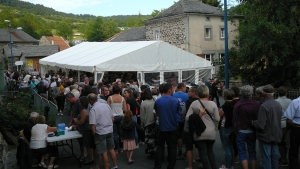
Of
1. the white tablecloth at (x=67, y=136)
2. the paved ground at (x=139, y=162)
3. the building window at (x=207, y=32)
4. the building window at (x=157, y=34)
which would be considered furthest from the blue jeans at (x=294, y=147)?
the building window at (x=157, y=34)

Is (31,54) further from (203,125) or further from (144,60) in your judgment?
(203,125)

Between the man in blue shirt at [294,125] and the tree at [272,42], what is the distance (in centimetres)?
590

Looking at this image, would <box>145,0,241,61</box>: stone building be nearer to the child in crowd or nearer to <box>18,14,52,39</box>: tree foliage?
the child in crowd

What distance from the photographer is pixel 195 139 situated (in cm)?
542

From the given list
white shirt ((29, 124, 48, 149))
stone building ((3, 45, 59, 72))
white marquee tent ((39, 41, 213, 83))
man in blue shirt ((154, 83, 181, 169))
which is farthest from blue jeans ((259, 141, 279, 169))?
stone building ((3, 45, 59, 72))

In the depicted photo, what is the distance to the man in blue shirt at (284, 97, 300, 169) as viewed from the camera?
547cm

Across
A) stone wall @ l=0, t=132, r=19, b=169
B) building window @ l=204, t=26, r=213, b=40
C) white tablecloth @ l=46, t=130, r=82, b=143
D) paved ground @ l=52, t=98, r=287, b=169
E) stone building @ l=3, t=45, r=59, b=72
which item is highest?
building window @ l=204, t=26, r=213, b=40

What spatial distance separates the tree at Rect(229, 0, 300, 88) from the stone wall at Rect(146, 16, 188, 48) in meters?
14.5

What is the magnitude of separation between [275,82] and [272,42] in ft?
6.99

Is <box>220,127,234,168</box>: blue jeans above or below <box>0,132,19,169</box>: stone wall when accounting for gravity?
above

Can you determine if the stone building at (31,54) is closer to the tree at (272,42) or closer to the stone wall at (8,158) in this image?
the tree at (272,42)

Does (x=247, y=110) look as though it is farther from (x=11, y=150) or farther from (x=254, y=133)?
(x=11, y=150)

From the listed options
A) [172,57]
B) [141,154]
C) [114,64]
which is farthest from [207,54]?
[141,154]

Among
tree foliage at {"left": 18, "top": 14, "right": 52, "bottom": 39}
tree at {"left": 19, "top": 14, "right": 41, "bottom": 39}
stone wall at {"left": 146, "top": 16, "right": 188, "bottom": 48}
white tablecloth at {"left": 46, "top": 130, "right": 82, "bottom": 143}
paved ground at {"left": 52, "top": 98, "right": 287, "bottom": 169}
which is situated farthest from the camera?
tree at {"left": 19, "top": 14, "right": 41, "bottom": 39}
